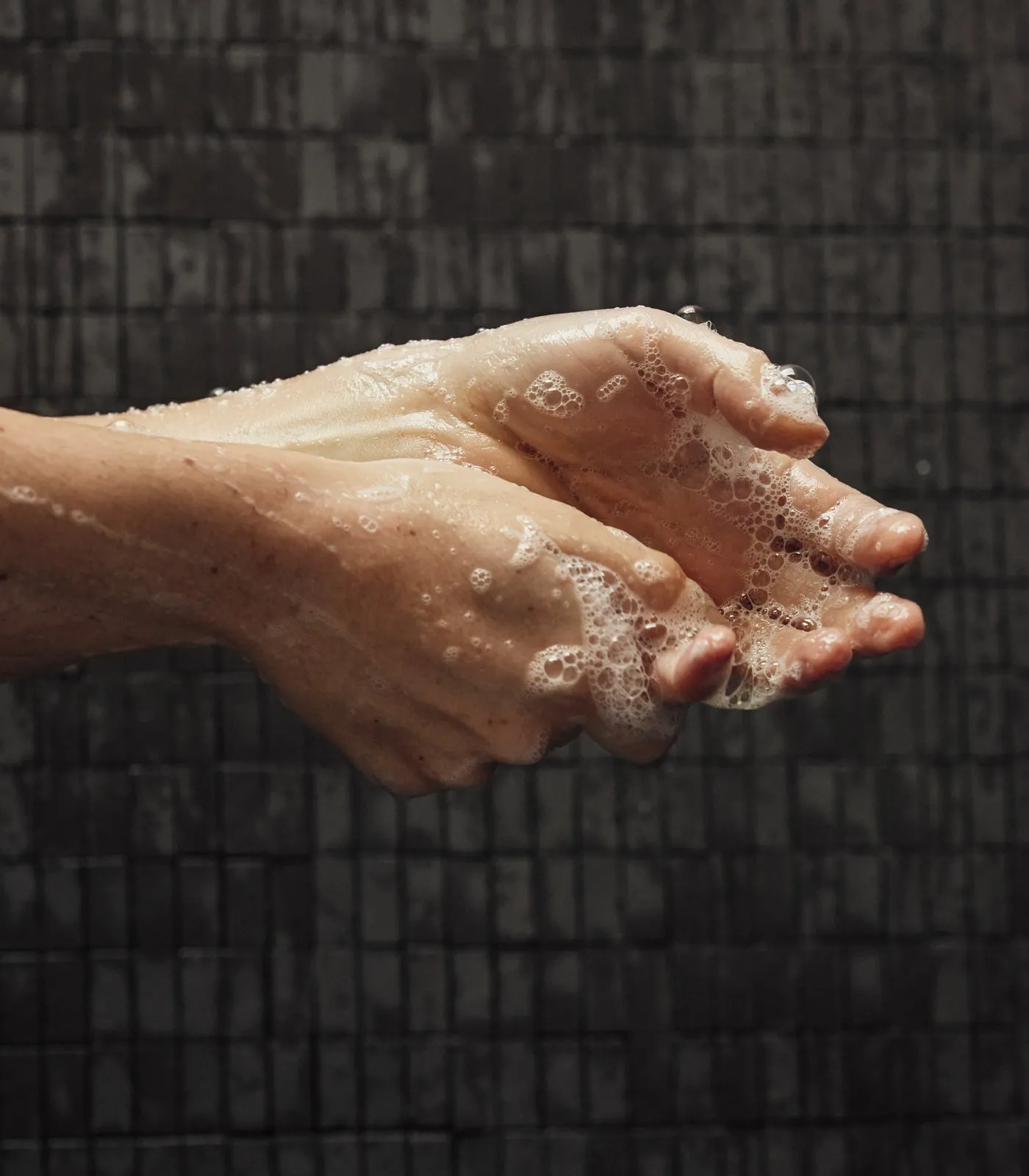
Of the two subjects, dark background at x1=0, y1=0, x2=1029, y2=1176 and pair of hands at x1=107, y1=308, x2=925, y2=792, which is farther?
dark background at x1=0, y1=0, x2=1029, y2=1176

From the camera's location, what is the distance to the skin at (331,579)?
1.75 feet

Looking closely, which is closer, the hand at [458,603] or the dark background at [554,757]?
the hand at [458,603]

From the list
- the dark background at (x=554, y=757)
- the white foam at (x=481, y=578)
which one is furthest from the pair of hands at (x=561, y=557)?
the dark background at (x=554, y=757)

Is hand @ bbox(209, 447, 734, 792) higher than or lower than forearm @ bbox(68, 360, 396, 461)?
lower

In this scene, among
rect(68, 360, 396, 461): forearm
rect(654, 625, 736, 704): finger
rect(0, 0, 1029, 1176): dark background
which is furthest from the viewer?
rect(0, 0, 1029, 1176): dark background

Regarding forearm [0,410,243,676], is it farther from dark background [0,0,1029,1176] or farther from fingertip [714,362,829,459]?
dark background [0,0,1029,1176]

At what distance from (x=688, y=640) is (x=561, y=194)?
2.33 feet

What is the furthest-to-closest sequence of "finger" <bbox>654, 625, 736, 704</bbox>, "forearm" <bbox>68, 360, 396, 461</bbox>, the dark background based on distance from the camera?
1. the dark background
2. "forearm" <bbox>68, 360, 396, 461</bbox>
3. "finger" <bbox>654, 625, 736, 704</bbox>

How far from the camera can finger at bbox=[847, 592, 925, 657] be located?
1.77 feet

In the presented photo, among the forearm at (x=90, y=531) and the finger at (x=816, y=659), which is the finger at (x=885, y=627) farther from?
the forearm at (x=90, y=531)

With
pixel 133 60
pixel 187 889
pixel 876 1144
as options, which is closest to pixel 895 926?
pixel 876 1144

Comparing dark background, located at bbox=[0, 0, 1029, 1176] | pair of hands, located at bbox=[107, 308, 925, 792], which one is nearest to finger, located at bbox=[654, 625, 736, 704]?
pair of hands, located at bbox=[107, 308, 925, 792]

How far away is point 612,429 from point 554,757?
0.55 m

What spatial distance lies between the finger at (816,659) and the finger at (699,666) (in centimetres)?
4
